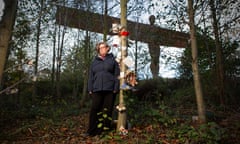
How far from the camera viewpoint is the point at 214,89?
8.51m

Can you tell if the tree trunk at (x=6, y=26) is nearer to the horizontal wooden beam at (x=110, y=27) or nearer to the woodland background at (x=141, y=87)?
the woodland background at (x=141, y=87)

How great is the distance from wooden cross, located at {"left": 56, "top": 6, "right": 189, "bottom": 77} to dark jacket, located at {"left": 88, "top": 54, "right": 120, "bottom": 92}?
9.22 feet

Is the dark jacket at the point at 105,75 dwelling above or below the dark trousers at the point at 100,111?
above

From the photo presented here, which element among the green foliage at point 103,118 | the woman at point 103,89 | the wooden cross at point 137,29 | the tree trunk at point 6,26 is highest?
the wooden cross at point 137,29

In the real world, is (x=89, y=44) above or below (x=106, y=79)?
above

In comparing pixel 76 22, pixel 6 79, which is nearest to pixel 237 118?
pixel 6 79

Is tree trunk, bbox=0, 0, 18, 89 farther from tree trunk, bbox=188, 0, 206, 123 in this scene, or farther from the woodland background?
tree trunk, bbox=188, 0, 206, 123

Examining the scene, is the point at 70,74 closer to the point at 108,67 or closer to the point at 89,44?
the point at 89,44

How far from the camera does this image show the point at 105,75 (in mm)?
4758

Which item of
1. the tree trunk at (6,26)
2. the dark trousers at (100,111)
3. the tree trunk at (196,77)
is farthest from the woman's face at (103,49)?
the tree trunk at (6,26)

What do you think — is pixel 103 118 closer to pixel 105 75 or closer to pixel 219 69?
pixel 105 75

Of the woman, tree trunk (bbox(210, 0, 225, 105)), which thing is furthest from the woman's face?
tree trunk (bbox(210, 0, 225, 105))

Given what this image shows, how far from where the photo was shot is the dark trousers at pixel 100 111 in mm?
4730

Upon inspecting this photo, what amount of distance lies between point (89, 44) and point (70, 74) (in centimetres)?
354
